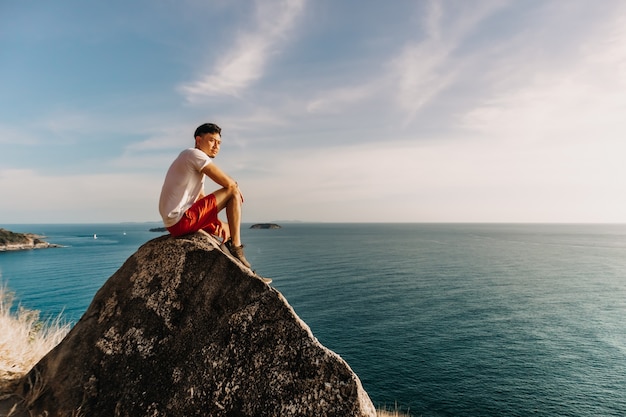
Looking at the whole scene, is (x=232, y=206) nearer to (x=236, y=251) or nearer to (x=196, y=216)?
(x=196, y=216)

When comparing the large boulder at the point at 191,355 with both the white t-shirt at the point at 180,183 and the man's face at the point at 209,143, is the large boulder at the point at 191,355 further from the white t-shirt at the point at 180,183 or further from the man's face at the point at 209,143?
the man's face at the point at 209,143

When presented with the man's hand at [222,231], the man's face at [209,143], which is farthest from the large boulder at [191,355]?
the man's face at [209,143]

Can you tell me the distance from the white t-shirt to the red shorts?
10 centimetres

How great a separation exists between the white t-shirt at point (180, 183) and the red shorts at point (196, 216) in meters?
0.10

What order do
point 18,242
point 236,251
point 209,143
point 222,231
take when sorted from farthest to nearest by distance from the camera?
point 18,242 < point 222,231 < point 209,143 < point 236,251

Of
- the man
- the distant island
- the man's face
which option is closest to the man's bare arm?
the man

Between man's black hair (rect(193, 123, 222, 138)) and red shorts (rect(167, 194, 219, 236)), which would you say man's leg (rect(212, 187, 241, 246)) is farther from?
man's black hair (rect(193, 123, 222, 138))

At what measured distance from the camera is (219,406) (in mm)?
5098

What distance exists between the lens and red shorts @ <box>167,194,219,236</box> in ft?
20.8

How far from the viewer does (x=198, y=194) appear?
6730mm

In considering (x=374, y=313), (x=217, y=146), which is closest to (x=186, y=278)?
(x=217, y=146)

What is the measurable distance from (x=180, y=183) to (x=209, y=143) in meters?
0.92

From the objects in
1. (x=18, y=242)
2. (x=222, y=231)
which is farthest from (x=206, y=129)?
(x=18, y=242)

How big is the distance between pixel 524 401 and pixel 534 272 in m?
63.1
